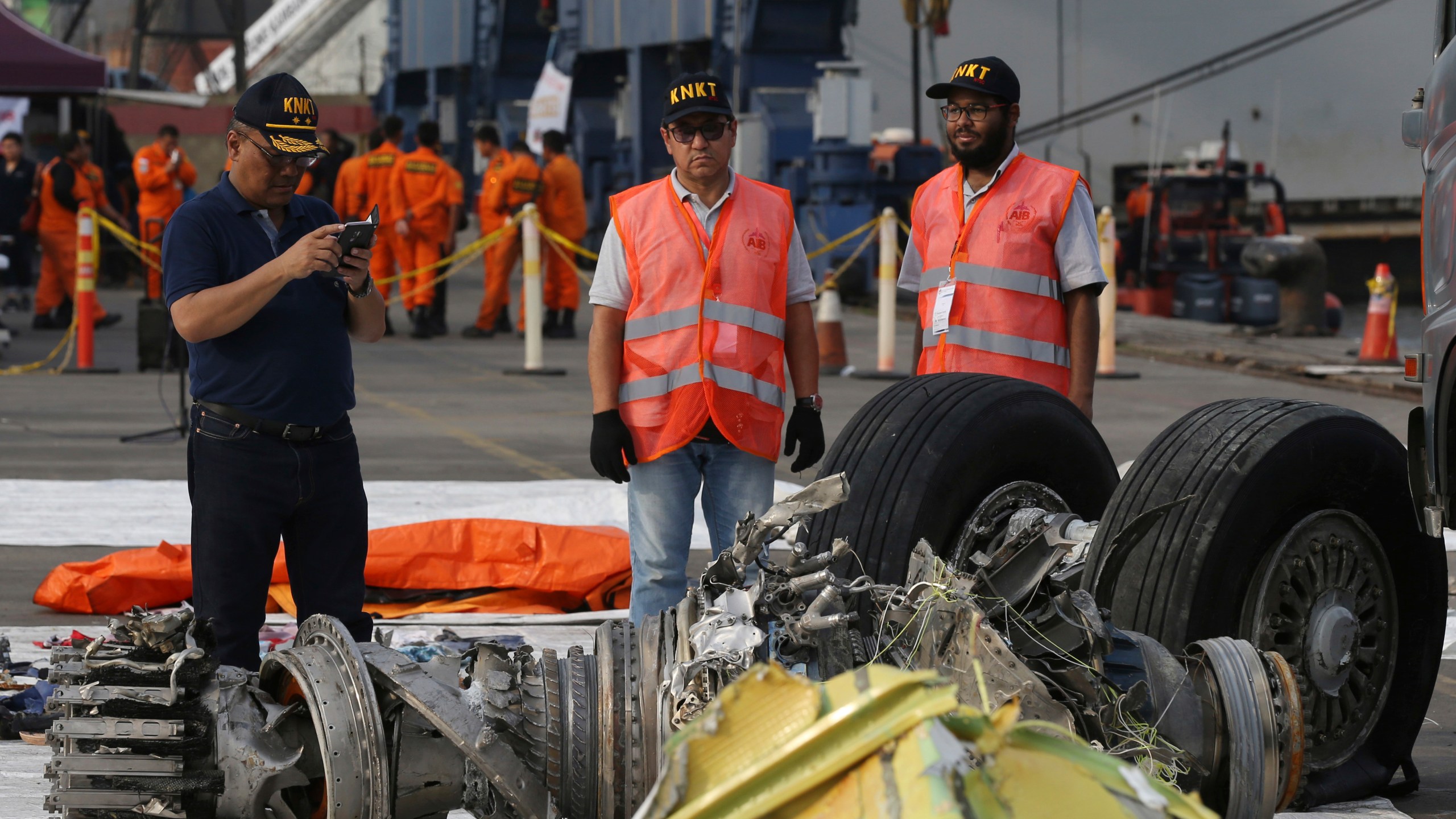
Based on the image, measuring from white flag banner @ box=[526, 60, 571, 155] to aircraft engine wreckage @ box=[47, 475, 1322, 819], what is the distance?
23.4 meters

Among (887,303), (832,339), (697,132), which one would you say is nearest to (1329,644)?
(697,132)

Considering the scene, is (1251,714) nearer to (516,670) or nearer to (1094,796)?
(516,670)

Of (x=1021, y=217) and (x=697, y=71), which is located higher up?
(x=697, y=71)

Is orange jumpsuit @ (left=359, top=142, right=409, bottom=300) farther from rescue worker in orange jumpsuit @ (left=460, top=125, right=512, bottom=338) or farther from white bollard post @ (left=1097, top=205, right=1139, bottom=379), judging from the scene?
white bollard post @ (left=1097, top=205, right=1139, bottom=379)

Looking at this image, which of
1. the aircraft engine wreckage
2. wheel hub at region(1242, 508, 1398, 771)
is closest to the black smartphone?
the aircraft engine wreckage

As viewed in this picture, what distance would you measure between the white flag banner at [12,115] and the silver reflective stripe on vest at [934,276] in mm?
21370

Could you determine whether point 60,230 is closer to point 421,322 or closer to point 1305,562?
point 421,322

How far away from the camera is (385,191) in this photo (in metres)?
17.6

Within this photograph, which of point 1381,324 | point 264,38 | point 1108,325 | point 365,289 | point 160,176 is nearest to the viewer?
point 365,289

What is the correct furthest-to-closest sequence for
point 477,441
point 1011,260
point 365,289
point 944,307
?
point 477,441, point 944,307, point 1011,260, point 365,289

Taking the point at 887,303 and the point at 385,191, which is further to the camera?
the point at 385,191

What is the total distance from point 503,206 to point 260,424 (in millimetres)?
13936

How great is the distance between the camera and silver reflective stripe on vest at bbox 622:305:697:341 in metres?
4.79

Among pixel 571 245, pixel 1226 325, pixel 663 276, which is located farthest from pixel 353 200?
pixel 663 276
